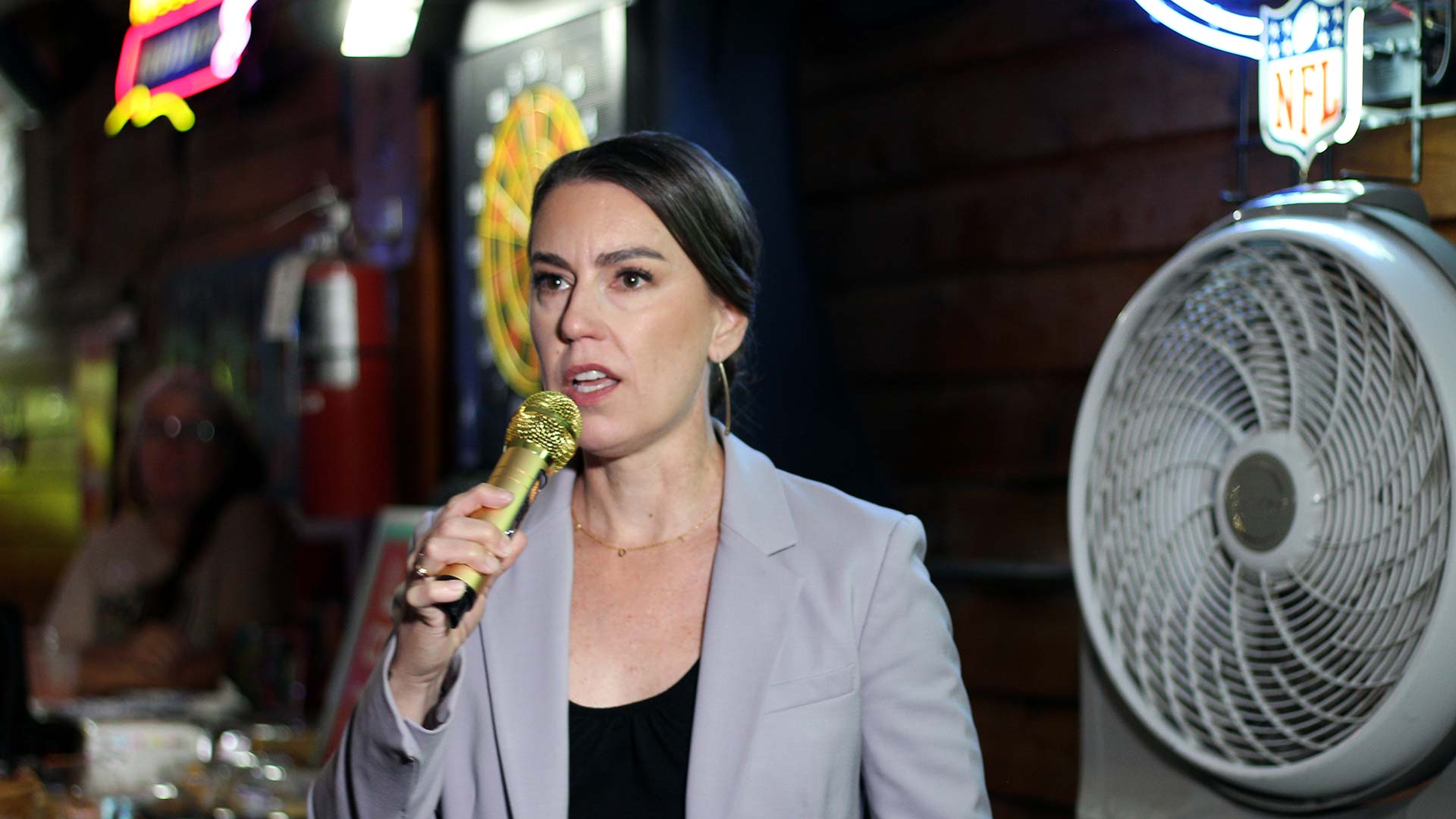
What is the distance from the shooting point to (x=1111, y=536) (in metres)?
1.54

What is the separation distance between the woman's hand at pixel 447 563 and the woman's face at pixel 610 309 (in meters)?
0.28

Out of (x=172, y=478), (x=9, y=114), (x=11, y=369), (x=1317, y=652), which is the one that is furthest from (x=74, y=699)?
(x=9, y=114)

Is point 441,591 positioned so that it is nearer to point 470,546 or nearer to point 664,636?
point 470,546

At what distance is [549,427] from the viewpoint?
1.35 metres

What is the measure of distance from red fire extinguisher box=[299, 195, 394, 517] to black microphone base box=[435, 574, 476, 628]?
2.25 m

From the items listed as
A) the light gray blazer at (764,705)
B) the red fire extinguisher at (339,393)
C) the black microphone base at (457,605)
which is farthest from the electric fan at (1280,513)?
the red fire extinguisher at (339,393)

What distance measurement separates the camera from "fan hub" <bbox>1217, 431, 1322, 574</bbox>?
51.0 inches

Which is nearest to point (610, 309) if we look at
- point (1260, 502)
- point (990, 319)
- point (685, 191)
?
point (685, 191)

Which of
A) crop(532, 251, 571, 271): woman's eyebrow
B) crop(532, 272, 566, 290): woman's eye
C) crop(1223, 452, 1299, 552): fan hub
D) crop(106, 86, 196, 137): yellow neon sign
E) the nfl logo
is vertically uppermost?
crop(106, 86, 196, 137): yellow neon sign

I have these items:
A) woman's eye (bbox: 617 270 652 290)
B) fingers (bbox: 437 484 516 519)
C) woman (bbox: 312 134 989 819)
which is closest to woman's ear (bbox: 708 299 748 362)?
woman (bbox: 312 134 989 819)

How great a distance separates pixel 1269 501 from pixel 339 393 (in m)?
2.58

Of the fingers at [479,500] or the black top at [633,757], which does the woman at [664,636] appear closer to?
the black top at [633,757]

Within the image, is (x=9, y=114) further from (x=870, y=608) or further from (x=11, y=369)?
(x=870, y=608)

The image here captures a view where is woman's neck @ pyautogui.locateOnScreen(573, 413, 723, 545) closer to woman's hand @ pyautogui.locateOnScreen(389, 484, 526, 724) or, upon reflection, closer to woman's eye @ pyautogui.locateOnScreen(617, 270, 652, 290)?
woman's eye @ pyautogui.locateOnScreen(617, 270, 652, 290)
